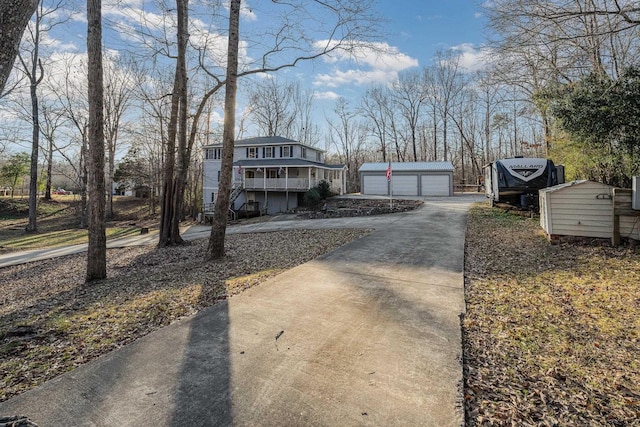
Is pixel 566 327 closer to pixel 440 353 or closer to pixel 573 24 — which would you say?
pixel 440 353

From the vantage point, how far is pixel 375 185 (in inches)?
1065

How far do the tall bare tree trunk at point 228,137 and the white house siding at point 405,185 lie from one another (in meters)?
20.9

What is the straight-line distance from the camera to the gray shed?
6578mm

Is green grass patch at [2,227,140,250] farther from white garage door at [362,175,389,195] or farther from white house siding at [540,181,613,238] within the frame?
white house siding at [540,181,613,238]

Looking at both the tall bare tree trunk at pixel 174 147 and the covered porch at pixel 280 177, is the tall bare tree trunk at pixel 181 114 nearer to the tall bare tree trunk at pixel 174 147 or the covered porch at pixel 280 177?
the tall bare tree trunk at pixel 174 147

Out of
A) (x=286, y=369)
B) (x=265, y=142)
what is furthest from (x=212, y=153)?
(x=286, y=369)

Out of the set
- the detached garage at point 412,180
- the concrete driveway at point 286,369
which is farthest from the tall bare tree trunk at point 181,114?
the detached garage at point 412,180

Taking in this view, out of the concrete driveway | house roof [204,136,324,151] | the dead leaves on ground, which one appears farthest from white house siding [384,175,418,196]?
the concrete driveway

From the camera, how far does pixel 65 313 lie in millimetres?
4031

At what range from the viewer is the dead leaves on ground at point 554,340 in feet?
7.04

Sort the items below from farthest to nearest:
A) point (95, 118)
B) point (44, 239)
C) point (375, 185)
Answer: point (375, 185) < point (44, 239) < point (95, 118)

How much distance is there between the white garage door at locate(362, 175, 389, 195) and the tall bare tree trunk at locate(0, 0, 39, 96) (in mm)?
25416

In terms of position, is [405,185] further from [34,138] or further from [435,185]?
[34,138]

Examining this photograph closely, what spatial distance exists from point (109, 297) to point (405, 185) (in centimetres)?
2413
